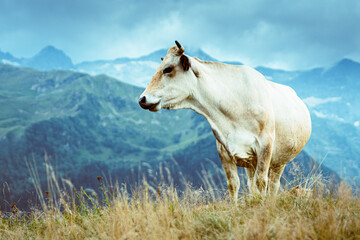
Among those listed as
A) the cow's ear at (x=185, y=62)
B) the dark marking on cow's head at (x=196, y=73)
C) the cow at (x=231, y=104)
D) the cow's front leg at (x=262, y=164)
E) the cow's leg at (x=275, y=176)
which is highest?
the cow's ear at (x=185, y=62)

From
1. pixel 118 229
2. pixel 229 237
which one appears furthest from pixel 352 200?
pixel 118 229

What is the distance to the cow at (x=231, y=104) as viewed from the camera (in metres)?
6.02

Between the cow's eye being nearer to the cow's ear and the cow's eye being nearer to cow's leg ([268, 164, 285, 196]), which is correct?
the cow's ear

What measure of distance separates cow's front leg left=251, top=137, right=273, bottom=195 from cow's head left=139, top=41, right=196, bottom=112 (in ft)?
6.38

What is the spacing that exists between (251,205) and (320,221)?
160 cm

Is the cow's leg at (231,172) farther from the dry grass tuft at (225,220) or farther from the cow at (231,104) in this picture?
the dry grass tuft at (225,220)

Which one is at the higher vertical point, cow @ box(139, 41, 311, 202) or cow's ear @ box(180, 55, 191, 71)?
cow's ear @ box(180, 55, 191, 71)

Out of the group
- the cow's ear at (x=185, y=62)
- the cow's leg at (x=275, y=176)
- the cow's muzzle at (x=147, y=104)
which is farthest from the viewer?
the cow's leg at (x=275, y=176)

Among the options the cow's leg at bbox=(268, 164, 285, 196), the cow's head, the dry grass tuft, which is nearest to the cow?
the cow's head

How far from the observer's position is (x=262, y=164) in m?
5.97

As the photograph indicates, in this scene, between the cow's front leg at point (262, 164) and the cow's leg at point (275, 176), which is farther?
the cow's leg at point (275, 176)

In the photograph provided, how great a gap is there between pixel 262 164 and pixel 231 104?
1.42 metres

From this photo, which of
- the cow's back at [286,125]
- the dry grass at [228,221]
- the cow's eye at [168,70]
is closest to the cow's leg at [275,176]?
the cow's back at [286,125]

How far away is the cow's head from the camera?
603 cm
